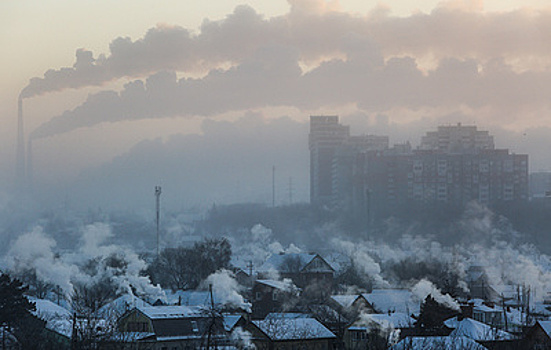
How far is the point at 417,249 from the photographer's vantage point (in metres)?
52.1

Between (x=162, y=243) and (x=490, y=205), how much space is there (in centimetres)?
2118

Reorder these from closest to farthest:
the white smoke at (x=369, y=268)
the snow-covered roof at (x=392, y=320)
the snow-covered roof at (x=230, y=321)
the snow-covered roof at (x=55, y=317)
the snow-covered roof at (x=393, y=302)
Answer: the snow-covered roof at (x=55, y=317)
the snow-covered roof at (x=230, y=321)
the snow-covered roof at (x=392, y=320)
the snow-covered roof at (x=393, y=302)
the white smoke at (x=369, y=268)

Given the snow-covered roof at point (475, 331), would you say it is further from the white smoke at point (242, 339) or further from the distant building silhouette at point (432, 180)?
the distant building silhouette at point (432, 180)

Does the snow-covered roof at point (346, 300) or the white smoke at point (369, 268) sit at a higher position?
the snow-covered roof at point (346, 300)

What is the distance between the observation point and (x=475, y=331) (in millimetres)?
21531

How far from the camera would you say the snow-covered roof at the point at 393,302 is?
28469 mm

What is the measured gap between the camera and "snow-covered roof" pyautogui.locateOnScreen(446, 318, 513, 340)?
69.1ft

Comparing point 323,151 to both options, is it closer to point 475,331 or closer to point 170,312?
point 170,312

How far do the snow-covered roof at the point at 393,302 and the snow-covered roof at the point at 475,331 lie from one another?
5.80 m

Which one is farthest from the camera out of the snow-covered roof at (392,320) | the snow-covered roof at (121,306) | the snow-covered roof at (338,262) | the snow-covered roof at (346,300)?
the snow-covered roof at (338,262)

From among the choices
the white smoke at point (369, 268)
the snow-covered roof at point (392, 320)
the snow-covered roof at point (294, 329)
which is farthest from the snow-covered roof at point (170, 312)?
the white smoke at point (369, 268)

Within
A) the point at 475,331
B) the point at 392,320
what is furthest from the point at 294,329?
the point at 475,331

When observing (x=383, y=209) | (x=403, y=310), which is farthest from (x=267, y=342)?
(x=383, y=209)

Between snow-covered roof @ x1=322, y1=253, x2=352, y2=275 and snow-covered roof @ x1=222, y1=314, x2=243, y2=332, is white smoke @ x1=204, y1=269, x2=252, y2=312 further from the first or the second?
snow-covered roof @ x1=322, y1=253, x2=352, y2=275
